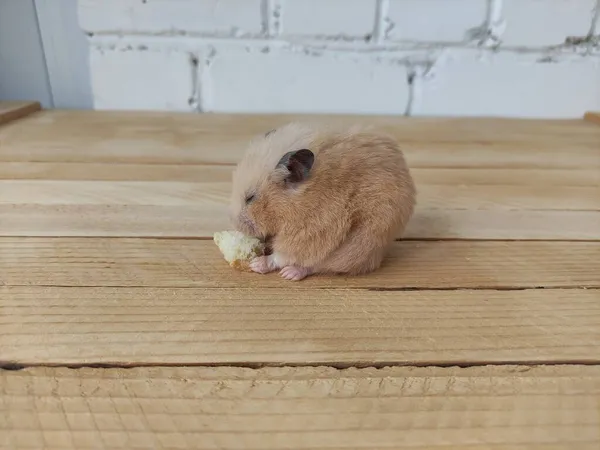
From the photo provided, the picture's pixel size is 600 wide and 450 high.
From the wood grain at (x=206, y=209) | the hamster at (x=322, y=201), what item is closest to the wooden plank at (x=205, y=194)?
the wood grain at (x=206, y=209)

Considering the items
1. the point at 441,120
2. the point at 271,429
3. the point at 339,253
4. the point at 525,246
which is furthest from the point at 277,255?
the point at 441,120

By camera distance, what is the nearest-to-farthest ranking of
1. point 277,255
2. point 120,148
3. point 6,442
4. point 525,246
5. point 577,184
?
point 6,442 → point 277,255 → point 525,246 → point 577,184 → point 120,148

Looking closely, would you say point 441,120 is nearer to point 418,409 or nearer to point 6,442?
point 418,409

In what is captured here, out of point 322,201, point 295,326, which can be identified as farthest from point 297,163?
point 295,326

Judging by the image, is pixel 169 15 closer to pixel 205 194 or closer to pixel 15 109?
pixel 15 109

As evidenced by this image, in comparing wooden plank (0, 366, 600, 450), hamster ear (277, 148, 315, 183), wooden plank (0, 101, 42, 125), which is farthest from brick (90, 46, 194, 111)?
wooden plank (0, 366, 600, 450)

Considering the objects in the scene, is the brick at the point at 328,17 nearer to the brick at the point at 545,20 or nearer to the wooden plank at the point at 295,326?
the brick at the point at 545,20

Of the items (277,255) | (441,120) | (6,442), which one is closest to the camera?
(6,442)
